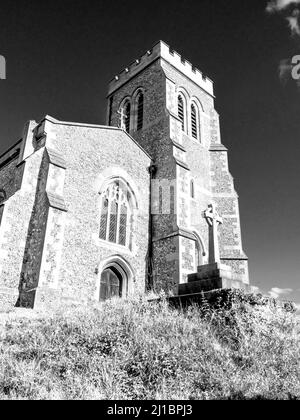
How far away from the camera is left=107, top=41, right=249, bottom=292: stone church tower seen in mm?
12734

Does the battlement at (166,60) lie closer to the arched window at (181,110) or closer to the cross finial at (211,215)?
the arched window at (181,110)

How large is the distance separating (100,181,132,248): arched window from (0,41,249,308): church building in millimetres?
44

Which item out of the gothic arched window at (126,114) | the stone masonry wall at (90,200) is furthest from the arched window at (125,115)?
the stone masonry wall at (90,200)

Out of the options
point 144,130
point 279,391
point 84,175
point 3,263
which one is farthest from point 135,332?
point 144,130

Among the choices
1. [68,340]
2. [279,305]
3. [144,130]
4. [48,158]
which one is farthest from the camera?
[144,130]

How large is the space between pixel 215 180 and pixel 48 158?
9.69 m

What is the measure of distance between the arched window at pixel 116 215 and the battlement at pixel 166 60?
32.0ft

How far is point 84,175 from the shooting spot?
1202 centimetres

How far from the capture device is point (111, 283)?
12.1 m

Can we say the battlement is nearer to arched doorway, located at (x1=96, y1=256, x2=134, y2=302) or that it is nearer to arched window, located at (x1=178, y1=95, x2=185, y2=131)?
arched window, located at (x1=178, y1=95, x2=185, y2=131)

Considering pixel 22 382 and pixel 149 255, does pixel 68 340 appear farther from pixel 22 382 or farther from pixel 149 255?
A: pixel 149 255

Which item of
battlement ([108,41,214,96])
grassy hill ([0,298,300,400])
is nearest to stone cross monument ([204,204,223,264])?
grassy hill ([0,298,300,400])

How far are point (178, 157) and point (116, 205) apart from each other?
3784 millimetres

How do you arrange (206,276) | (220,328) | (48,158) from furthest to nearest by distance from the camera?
(48,158), (206,276), (220,328)
